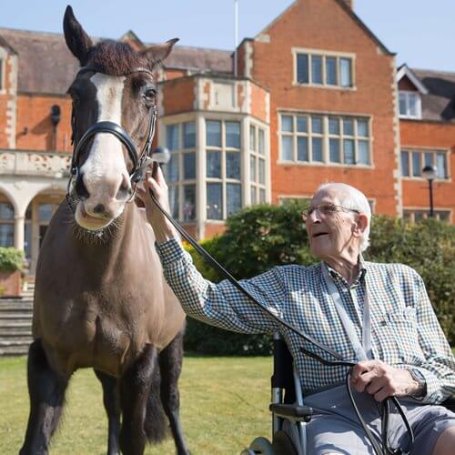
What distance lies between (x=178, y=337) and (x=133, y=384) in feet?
5.96

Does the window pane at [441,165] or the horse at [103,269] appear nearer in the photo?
the horse at [103,269]

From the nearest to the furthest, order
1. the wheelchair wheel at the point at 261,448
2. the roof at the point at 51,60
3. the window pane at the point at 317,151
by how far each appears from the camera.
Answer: the wheelchair wheel at the point at 261,448 → the window pane at the point at 317,151 → the roof at the point at 51,60

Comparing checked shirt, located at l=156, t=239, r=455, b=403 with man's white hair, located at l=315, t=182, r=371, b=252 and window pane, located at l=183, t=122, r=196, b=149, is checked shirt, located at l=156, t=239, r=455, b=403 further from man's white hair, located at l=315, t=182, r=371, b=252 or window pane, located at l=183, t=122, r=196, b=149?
window pane, located at l=183, t=122, r=196, b=149

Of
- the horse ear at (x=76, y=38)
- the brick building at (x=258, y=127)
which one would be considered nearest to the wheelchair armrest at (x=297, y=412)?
the horse ear at (x=76, y=38)

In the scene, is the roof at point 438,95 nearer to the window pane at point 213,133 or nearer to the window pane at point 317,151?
the window pane at point 317,151

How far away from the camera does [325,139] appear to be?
24828mm

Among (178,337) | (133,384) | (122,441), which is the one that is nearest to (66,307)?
(133,384)

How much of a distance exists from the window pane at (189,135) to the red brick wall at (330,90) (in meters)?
3.69

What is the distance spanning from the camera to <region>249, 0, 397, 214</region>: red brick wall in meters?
24.4

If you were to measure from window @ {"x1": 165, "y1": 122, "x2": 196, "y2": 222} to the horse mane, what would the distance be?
59.3 feet

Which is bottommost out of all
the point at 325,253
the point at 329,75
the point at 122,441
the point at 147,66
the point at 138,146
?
the point at 122,441

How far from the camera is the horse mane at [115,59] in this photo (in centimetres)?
310

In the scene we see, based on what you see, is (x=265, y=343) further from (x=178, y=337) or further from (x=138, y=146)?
(x=138, y=146)

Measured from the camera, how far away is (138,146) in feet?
10.2
